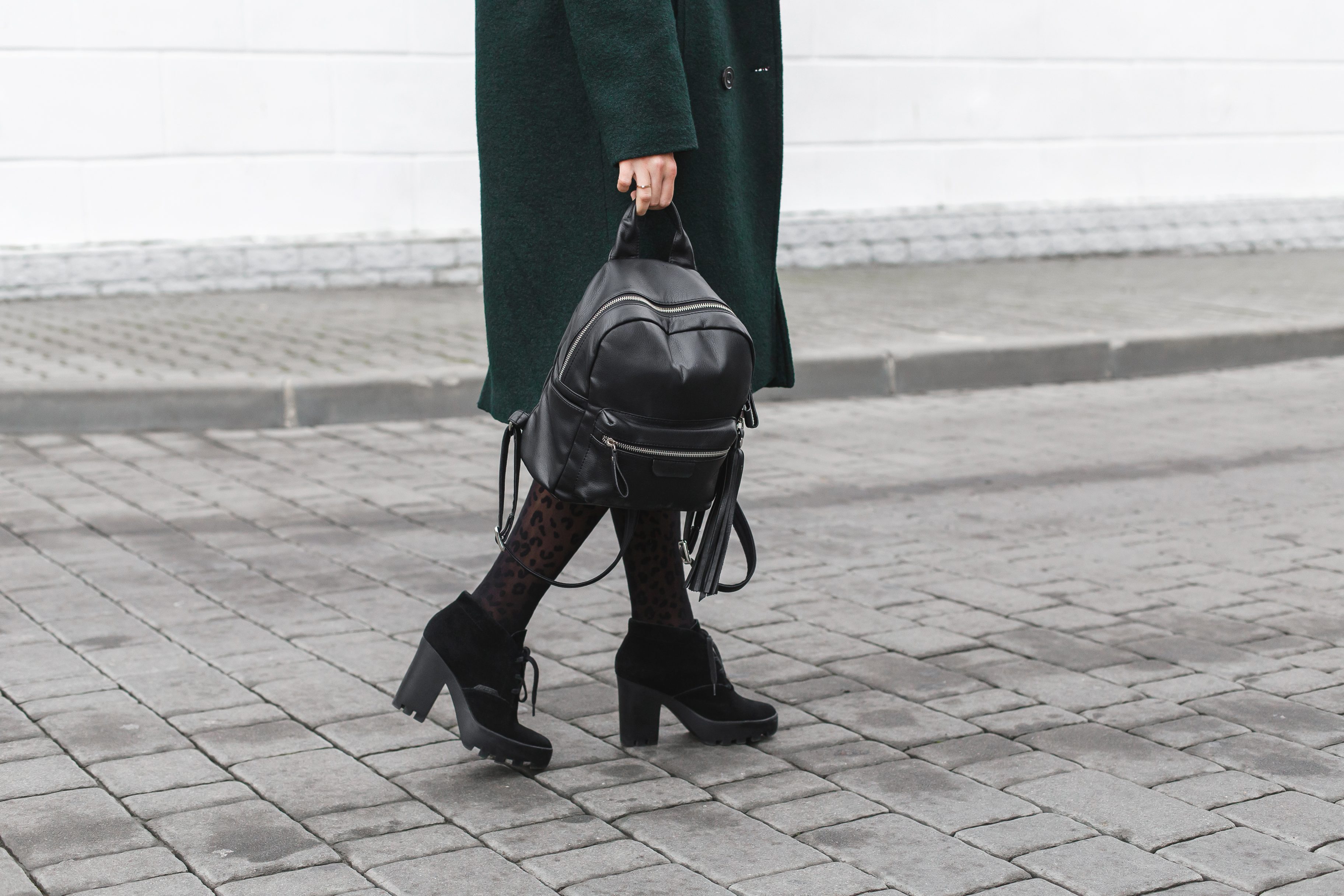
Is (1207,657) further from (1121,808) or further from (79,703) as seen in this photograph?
(79,703)

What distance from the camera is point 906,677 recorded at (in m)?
3.41

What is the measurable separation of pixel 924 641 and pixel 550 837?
1.34 meters

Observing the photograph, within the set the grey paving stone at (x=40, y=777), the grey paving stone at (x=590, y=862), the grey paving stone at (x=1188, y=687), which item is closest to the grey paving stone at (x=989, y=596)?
the grey paving stone at (x=1188, y=687)

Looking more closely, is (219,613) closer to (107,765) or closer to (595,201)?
(107,765)

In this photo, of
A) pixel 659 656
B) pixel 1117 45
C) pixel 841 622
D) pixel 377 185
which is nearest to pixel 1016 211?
pixel 1117 45

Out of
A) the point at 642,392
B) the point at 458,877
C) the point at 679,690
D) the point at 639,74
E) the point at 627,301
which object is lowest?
the point at 458,877

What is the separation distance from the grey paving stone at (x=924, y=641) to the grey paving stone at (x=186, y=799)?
1.50 meters

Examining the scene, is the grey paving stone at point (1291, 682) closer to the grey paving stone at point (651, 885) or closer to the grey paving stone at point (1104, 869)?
the grey paving stone at point (1104, 869)

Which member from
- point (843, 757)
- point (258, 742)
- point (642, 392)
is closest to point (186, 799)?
point (258, 742)

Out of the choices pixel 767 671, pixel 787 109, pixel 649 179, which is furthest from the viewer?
pixel 787 109

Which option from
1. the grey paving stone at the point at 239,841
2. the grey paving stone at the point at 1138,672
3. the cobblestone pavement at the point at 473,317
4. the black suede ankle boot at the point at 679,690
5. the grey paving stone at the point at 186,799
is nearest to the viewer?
the grey paving stone at the point at 239,841

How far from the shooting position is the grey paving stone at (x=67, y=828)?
2.50 metres

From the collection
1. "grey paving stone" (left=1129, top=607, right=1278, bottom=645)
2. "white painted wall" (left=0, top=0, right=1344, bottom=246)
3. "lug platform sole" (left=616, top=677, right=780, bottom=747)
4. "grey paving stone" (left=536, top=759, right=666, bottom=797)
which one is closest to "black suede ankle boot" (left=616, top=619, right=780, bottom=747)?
"lug platform sole" (left=616, top=677, right=780, bottom=747)

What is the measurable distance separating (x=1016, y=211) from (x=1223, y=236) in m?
1.88
